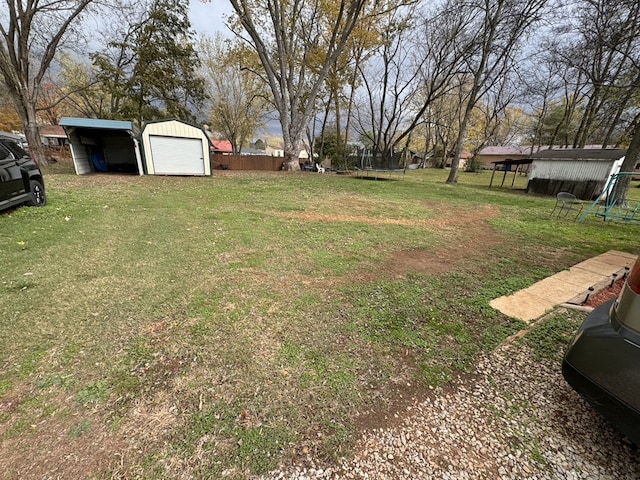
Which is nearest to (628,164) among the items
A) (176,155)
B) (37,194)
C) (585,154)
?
(585,154)

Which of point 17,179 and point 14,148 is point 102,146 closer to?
point 14,148

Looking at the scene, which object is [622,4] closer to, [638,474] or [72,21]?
[638,474]

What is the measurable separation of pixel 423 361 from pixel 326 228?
385 cm

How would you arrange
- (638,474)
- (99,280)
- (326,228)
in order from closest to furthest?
(638,474) < (99,280) < (326,228)

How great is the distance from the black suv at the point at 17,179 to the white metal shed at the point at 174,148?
719 centimetres

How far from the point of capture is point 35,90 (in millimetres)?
13477

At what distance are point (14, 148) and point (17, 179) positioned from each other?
2.57ft

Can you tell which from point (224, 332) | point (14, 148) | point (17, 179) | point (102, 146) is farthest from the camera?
point (102, 146)

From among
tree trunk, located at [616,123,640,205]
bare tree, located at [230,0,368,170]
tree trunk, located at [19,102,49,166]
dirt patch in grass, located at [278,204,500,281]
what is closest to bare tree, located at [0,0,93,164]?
tree trunk, located at [19,102,49,166]

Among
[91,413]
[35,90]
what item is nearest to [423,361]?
[91,413]

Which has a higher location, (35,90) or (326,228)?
(35,90)

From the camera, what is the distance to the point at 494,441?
4.98 ft

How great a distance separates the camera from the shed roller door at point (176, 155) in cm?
1299

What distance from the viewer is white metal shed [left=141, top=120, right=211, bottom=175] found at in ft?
41.7
